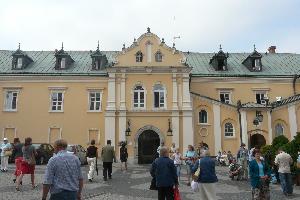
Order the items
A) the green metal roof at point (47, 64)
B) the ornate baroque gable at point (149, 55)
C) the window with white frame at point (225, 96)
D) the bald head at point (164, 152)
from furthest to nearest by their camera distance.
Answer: the window with white frame at point (225, 96), the green metal roof at point (47, 64), the ornate baroque gable at point (149, 55), the bald head at point (164, 152)

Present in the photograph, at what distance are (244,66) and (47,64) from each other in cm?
1965

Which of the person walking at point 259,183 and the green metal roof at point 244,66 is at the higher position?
the green metal roof at point 244,66

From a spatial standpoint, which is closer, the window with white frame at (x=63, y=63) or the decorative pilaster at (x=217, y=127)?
the decorative pilaster at (x=217, y=127)

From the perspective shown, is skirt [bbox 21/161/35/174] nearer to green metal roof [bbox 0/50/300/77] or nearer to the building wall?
the building wall

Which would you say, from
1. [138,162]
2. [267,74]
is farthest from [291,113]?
[138,162]

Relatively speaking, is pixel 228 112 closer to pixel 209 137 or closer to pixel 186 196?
pixel 209 137

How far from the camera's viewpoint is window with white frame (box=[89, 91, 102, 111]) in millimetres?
33906

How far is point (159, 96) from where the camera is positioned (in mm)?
33031

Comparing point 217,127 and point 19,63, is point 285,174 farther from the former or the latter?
point 19,63

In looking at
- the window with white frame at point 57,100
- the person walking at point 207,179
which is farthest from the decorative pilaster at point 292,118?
the person walking at point 207,179

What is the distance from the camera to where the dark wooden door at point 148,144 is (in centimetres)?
3259

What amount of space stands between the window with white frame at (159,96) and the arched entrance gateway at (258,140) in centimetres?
817

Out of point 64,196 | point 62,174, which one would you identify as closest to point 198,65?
point 62,174

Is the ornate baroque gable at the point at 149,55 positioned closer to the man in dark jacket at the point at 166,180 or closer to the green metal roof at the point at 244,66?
the green metal roof at the point at 244,66
